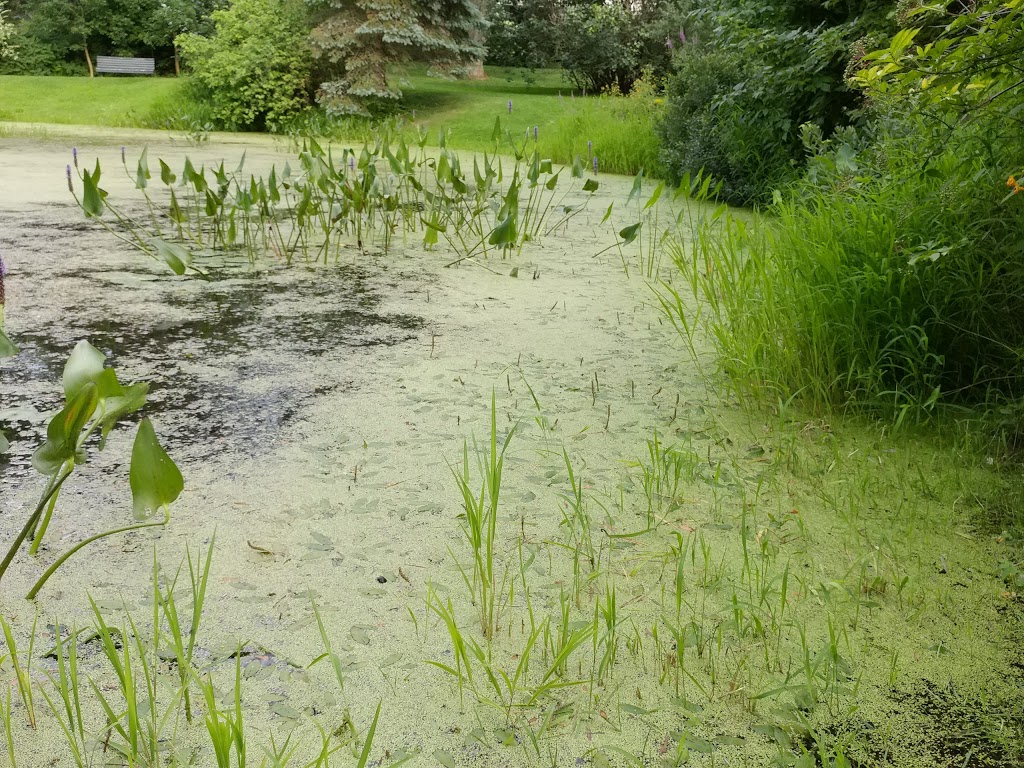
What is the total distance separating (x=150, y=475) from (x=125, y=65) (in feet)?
55.2

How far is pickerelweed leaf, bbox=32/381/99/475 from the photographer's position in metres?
0.96

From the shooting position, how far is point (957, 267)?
72.9 inches

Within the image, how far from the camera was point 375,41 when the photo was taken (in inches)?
370

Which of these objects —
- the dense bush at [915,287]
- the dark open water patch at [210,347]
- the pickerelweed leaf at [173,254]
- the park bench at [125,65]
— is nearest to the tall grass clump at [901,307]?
the dense bush at [915,287]

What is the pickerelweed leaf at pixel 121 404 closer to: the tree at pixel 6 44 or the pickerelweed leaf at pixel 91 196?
the pickerelweed leaf at pixel 91 196

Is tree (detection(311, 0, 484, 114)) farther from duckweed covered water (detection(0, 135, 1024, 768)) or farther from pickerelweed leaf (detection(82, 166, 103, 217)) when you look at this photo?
duckweed covered water (detection(0, 135, 1024, 768))

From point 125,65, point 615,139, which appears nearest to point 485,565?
point 615,139

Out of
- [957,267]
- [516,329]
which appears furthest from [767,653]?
[516,329]

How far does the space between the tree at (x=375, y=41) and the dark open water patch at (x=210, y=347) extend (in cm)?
685

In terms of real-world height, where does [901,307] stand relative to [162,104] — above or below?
below

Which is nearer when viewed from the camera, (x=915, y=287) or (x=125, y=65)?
(x=915, y=287)

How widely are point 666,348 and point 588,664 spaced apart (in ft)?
4.54

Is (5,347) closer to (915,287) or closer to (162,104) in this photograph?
(915,287)

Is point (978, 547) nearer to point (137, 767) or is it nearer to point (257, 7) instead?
point (137, 767)
